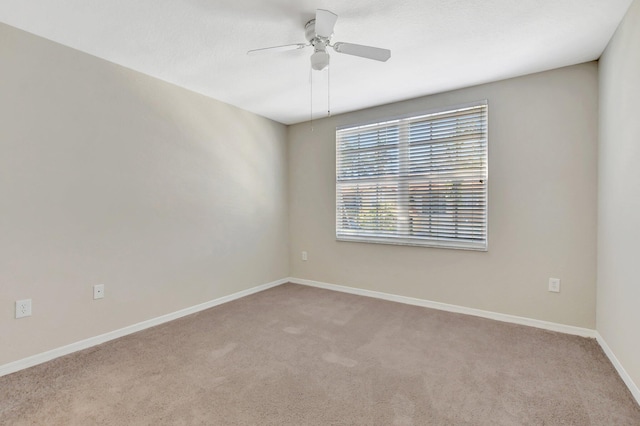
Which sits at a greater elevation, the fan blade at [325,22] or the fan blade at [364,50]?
the fan blade at [325,22]

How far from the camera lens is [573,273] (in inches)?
103

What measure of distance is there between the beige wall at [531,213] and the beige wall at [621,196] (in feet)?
0.42

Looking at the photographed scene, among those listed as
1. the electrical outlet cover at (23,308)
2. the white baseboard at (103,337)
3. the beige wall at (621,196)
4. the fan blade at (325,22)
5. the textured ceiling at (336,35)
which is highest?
the textured ceiling at (336,35)

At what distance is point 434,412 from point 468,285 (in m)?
1.79

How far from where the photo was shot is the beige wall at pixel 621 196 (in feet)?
5.83

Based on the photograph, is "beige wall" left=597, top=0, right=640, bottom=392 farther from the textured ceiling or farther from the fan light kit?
the fan light kit

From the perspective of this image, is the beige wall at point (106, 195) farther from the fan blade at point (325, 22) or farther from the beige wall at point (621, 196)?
the beige wall at point (621, 196)

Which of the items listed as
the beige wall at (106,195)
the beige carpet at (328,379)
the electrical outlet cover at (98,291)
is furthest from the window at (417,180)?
the electrical outlet cover at (98,291)

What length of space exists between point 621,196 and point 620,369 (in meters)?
1.15

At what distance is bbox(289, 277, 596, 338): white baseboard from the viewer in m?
2.63

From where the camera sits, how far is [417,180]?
3.42 m

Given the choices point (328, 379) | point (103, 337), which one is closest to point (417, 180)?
point (328, 379)

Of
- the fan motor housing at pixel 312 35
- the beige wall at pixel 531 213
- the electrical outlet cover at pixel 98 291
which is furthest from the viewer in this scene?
the beige wall at pixel 531 213

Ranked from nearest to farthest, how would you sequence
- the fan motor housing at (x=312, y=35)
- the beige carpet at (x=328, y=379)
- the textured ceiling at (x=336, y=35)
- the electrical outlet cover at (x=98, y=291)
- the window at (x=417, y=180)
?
1. the beige carpet at (x=328, y=379)
2. the textured ceiling at (x=336, y=35)
3. the fan motor housing at (x=312, y=35)
4. the electrical outlet cover at (x=98, y=291)
5. the window at (x=417, y=180)
